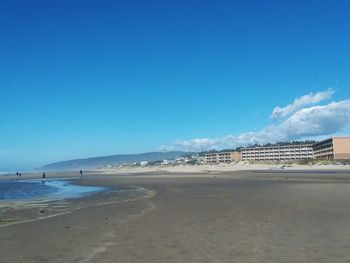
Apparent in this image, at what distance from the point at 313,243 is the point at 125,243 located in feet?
16.9

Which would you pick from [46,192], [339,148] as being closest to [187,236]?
[46,192]

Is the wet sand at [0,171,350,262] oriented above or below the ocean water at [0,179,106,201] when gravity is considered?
below

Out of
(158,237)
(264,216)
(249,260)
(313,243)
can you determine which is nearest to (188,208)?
(264,216)

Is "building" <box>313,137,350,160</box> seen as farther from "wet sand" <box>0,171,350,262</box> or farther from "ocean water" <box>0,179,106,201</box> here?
"wet sand" <box>0,171,350,262</box>

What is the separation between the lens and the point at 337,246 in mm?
10531

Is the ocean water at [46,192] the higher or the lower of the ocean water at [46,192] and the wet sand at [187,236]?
the higher

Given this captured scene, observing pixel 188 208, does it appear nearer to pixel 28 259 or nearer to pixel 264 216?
pixel 264 216

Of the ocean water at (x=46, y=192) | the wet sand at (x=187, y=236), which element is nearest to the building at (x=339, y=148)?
the ocean water at (x=46, y=192)

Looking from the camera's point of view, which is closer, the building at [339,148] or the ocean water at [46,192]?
the ocean water at [46,192]

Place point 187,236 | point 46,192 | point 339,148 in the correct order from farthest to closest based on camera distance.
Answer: point 339,148 → point 46,192 → point 187,236

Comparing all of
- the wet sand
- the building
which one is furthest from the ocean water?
the building

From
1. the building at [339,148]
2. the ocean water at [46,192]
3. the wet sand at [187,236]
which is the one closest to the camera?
the wet sand at [187,236]

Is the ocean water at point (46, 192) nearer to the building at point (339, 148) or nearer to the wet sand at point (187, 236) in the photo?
the wet sand at point (187, 236)

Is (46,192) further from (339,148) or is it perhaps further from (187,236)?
(339,148)
